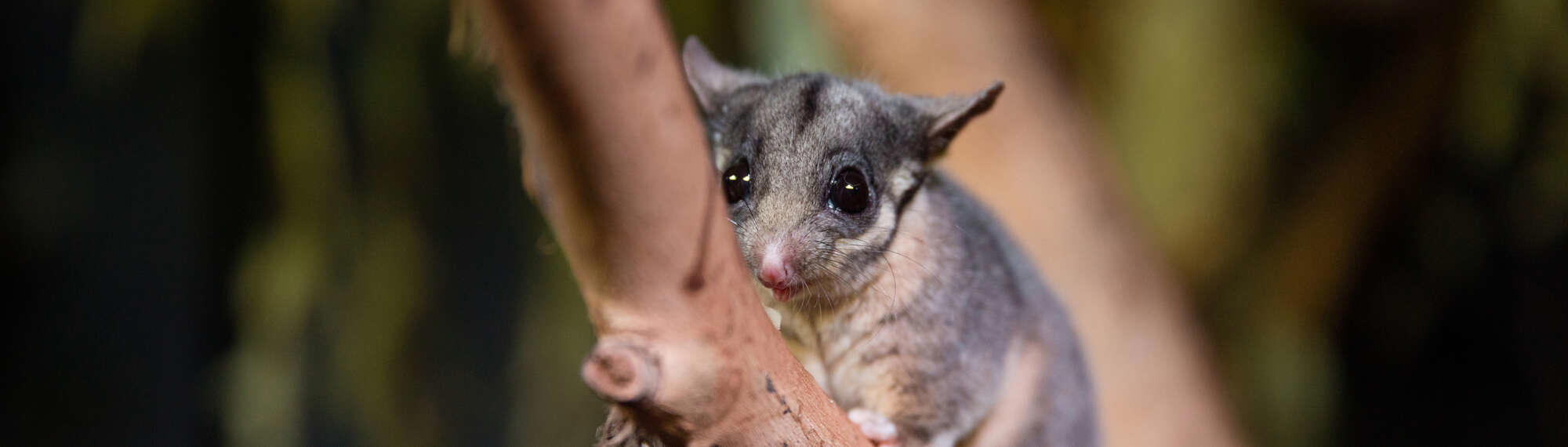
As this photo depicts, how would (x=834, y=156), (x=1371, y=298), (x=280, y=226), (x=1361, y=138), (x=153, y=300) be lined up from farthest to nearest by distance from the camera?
1. (x=1371, y=298)
2. (x=1361, y=138)
3. (x=153, y=300)
4. (x=280, y=226)
5. (x=834, y=156)

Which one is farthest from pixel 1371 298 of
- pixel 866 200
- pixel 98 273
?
pixel 98 273

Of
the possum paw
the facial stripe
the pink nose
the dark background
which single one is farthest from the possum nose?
the dark background

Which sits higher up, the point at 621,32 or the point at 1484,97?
the point at 621,32

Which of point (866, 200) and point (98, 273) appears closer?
point (866, 200)

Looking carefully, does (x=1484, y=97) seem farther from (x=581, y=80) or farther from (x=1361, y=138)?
(x=581, y=80)

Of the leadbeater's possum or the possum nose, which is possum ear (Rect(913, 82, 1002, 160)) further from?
the possum nose

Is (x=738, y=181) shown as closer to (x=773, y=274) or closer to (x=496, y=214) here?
(x=773, y=274)

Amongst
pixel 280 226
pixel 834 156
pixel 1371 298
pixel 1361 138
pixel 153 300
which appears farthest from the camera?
pixel 1371 298
